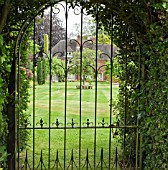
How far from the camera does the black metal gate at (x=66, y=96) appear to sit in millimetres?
3385

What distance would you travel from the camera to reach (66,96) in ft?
11.5

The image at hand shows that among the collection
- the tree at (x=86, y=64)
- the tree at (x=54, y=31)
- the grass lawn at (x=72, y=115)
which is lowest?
the grass lawn at (x=72, y=115)

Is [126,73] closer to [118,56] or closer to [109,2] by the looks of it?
[118,56]

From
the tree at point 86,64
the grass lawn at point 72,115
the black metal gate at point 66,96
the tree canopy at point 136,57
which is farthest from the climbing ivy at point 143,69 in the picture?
the grass lawn at point 72,115

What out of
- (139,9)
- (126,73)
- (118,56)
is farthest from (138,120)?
(139,9)

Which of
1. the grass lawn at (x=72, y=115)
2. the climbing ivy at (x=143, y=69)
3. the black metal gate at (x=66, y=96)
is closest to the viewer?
the climbing ivy at (x=143, y=69)

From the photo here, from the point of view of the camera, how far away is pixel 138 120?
3.43 metres

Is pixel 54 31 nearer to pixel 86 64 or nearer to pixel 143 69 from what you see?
pixel 86 64

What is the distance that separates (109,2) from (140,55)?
62 centimetres

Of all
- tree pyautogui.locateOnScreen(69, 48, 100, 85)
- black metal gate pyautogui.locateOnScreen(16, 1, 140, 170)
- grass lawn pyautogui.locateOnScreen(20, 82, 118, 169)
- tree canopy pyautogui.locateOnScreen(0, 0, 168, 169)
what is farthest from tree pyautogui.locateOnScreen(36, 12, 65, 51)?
grass lawn pyautogui.locateOnScreen(20, 82, 118, 169)

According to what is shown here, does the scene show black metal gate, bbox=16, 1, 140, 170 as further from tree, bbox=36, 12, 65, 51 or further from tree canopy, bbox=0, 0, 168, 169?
tree canopy, bbox=0, 0, 168, 169

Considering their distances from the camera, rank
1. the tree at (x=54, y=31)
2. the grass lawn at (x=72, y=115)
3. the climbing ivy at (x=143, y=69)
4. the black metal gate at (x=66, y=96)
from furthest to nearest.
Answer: the grass lawn at (x=72, y=115) < the tree at (x=54, y=31) < the black metal gate at (x=66, y=96) < the climbing ivy at (x=143, y=69)

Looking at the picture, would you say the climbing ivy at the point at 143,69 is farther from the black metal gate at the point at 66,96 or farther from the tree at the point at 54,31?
the tree at the point at 54,31

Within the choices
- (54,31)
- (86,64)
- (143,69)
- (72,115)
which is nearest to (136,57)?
(143,69)
